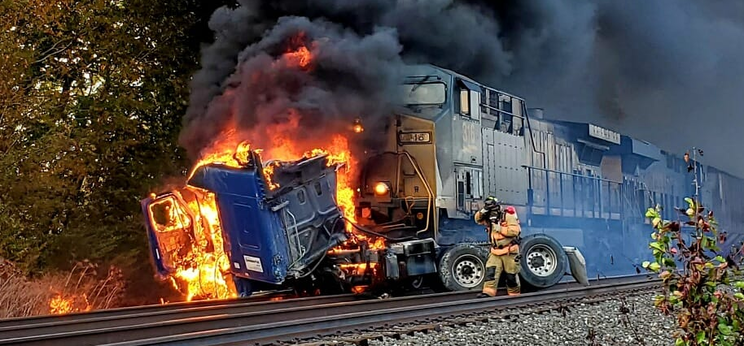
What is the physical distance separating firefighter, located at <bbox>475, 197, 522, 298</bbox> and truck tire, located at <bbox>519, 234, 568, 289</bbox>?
2.16ft

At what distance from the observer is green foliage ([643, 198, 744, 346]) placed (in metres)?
3.16

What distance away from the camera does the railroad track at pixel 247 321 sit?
6676 mm

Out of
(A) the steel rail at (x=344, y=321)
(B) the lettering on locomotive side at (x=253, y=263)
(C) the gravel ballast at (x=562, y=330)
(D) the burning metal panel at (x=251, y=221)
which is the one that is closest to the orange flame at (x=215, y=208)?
(D) the burning metal panel at (x=251, y=221)

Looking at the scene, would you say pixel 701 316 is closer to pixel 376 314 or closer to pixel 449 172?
pixel 376 314

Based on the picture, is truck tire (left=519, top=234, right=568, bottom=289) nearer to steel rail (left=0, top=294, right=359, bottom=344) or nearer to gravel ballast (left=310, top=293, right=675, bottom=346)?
gravel ballast (left=310, top=293, right=675, bottom=346)

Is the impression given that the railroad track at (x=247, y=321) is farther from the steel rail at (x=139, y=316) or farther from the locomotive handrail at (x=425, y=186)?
the locomotive handrail at (x=425, y=186)

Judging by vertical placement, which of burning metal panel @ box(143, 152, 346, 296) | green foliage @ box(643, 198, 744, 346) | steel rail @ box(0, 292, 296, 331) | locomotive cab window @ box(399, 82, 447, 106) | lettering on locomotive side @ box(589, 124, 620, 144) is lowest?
steel rail @ box(0, 292, 296, 331)

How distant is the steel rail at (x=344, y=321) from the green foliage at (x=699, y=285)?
13.3ft

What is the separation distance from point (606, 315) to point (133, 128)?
10218 millimetres

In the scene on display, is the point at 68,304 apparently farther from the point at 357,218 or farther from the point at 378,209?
the point at 378,209

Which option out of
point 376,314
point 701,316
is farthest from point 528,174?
point 701,316

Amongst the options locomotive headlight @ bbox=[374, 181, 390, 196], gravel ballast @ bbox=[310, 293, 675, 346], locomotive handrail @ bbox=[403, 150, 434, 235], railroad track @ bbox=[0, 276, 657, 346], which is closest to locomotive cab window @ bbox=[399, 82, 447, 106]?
locomotive handrail @ bbox=[403, 150, 434, 235]

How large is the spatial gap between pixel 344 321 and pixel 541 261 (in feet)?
15.1

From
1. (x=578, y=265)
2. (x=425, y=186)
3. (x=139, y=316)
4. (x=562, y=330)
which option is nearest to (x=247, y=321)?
(x=139, y=316)
